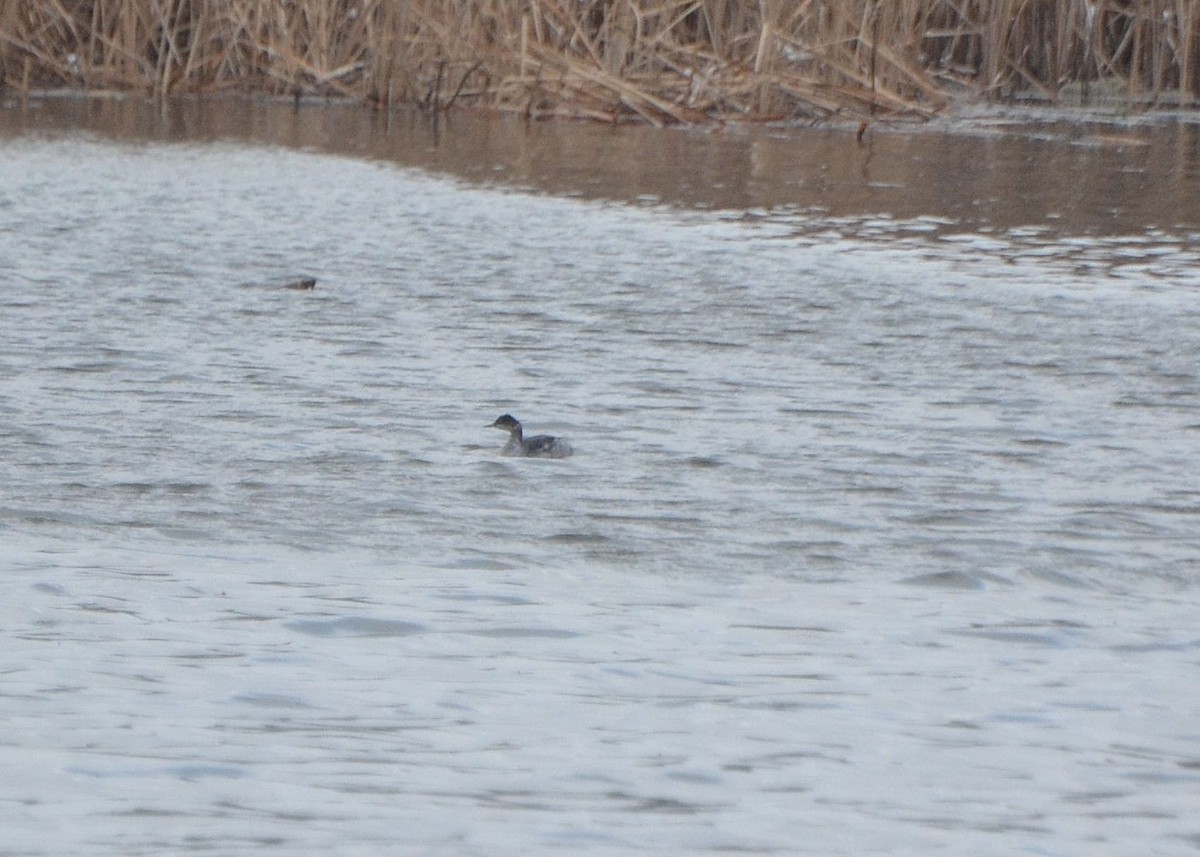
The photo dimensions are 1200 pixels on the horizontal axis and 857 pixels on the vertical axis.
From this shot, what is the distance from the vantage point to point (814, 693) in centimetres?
308

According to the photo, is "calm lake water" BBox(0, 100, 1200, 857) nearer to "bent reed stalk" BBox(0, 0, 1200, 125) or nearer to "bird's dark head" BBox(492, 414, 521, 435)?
"bird's dark head" BBox(492, 414, 521, 435)

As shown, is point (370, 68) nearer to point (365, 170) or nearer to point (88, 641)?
point (365, 170)

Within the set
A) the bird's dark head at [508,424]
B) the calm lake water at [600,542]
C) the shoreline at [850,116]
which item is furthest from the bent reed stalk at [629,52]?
the bird's dark head at [508,424]

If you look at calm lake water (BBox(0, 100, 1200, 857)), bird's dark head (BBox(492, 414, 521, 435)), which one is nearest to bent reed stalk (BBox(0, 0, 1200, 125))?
calm lake water (BBox(0, 100, 1200, 857))

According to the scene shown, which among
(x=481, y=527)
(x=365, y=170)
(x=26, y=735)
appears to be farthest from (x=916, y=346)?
(x=365, y=170)

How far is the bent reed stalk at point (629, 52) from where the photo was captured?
14.7 m

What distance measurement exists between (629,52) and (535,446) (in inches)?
441

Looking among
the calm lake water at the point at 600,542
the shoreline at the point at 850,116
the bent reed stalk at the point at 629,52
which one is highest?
the bent reed stalk at the point at 629,52

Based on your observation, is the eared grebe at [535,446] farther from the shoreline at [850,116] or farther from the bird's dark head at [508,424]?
the shoreline at [850,116]

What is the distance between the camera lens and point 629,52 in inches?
609

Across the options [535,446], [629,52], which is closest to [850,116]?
[629,52]

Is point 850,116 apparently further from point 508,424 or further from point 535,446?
point 535,446

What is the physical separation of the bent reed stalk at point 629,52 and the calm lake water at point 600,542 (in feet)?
20.5

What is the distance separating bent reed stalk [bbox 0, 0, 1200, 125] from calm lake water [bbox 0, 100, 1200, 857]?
6252mm
